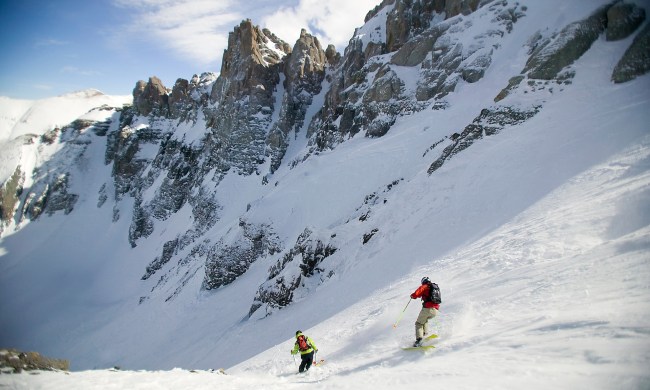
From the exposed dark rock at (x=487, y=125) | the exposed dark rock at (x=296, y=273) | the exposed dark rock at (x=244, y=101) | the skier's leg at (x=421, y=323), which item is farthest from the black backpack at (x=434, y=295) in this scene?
the exposed dark rock at (x=244, y=101)

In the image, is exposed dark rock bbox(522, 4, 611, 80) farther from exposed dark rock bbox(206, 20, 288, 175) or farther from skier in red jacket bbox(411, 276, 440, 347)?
exposed dark rock bbox(206, 20, 288, 175)

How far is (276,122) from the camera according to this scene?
61.7m

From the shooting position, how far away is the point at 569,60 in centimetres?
2362

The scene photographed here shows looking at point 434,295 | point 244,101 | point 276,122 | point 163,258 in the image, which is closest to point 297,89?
point 276,122

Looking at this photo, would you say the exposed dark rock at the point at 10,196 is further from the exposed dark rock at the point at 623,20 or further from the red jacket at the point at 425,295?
the exposed dark rock at the point at 623,20

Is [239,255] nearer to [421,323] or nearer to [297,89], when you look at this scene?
[421,323]

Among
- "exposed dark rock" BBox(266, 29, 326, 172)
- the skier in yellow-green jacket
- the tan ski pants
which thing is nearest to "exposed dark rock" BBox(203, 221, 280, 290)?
"exposed dark rock" BBox(266, 29, 326, 172)

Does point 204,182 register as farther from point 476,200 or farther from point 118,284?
point 476,200

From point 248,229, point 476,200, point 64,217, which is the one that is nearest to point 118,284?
point 64,217

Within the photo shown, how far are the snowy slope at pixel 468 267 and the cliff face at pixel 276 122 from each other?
123 cm

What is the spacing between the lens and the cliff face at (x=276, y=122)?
2398 centimetres

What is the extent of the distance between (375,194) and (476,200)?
10.2 meters

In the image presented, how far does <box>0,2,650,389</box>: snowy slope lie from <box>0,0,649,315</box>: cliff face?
123 centimetres

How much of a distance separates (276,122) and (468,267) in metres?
52.9
